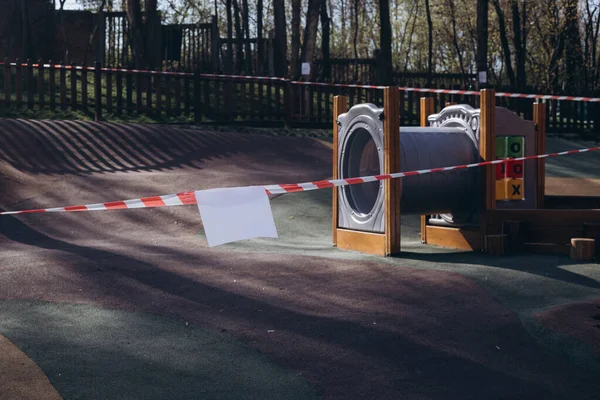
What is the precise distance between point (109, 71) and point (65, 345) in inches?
584

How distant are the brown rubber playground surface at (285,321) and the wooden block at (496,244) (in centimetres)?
21

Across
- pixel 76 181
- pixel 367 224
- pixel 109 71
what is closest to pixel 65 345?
pixel 367 224

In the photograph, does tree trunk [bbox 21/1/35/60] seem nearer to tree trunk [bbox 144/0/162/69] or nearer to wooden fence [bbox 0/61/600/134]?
tree trunk [bbox 144/0/162/69]

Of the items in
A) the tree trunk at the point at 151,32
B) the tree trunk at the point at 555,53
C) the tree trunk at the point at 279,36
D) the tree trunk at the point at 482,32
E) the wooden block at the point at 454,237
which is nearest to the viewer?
the wooden block at the point at 454,237

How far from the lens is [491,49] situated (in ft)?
154

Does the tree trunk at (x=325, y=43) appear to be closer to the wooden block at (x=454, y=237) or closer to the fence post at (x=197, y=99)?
the fence post at (x=197, y=99)

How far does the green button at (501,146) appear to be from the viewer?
9.80m

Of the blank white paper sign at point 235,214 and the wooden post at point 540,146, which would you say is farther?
the wooden post at point 540,146

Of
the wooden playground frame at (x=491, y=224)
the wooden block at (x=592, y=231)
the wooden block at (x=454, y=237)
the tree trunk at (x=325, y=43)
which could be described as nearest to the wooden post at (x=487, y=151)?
the wooden playground frame at (x=491, y=224)

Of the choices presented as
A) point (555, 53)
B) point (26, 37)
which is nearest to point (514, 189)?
point (555, 53)

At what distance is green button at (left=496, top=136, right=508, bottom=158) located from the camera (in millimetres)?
9797

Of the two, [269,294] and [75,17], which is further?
[75,17]

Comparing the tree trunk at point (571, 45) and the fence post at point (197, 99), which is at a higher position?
the tree trunk at point (571, 45)

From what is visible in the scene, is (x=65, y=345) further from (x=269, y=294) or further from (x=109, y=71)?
(x=109, y=71)
